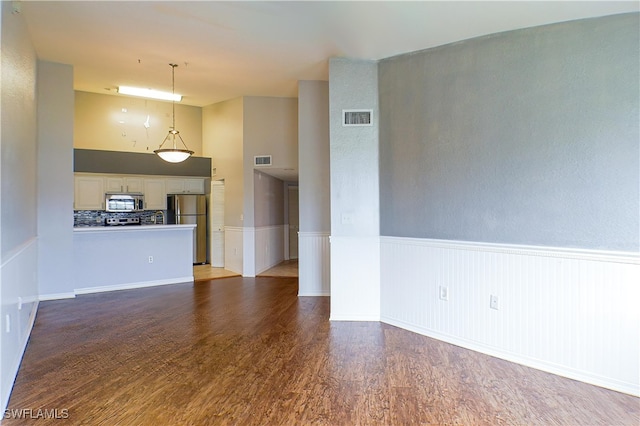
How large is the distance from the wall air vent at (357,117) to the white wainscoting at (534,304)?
1.39m

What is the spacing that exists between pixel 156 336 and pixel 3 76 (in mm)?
2510

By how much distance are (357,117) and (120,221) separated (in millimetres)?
6104

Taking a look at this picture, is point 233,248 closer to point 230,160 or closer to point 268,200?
point 268,200

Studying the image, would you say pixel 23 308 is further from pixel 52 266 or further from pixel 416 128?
pixel 416 128

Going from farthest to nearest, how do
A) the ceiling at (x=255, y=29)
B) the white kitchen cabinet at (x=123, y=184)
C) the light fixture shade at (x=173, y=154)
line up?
the white kitchen cabinet at (x=123, y=184) → the light fixture shade at (x=173, y=154) → the ceiling at (x=255, y=29)

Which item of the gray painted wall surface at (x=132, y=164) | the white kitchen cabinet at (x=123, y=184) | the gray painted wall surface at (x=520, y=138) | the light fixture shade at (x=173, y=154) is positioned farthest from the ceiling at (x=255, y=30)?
the white kitchen cabinet at (x=123, y=184)

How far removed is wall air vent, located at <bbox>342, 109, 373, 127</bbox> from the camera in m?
4.11

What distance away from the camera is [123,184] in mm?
7578

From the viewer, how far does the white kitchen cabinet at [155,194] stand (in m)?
7.87

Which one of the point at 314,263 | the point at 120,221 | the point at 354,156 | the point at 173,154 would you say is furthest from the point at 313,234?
the point at 120,221

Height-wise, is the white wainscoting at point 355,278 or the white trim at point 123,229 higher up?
the white trim at point 123,229

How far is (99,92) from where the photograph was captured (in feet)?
22.2

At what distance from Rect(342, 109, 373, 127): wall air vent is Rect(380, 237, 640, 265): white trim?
139 centimetres

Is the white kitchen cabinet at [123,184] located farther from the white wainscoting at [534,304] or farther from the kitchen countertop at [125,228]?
the white wainscoting at [534,304]
